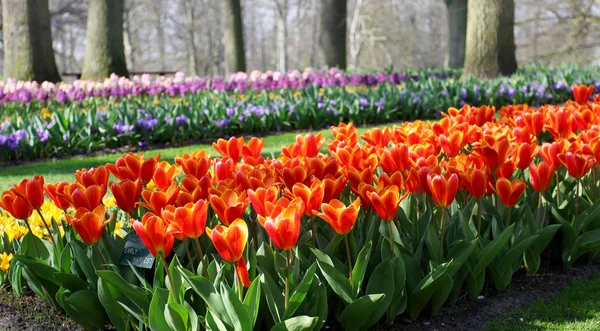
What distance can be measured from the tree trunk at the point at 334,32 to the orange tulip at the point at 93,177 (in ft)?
46.7

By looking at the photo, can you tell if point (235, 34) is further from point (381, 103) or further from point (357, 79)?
point (381, 103)

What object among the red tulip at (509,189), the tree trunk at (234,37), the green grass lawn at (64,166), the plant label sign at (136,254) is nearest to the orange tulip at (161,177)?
the plant label sign at (136,254)

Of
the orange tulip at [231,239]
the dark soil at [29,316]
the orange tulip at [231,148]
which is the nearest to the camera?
the orange tulip at [231,239]

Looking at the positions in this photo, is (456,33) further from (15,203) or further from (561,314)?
(15,203)

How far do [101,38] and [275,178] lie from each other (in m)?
10.4

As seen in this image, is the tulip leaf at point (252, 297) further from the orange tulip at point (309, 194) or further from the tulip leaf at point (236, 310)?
the orange tulip at point (309, 194)

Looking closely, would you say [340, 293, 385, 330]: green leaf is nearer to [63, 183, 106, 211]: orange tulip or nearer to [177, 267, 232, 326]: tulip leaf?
[177, 267, 232, 326]: tulip leaf

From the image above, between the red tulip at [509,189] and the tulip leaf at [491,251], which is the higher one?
the red tulip at [509,189]

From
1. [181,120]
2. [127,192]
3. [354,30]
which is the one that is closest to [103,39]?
[181,120]

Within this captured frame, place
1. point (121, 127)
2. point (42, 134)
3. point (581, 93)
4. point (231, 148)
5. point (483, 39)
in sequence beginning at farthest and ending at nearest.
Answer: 1. point (483, 39)
2. point (121, 127)
3. point (42, 134)
4. point (581, 93)
5. point (231, 148)

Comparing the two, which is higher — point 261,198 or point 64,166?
point 261,198

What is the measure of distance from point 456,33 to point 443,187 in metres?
17.8

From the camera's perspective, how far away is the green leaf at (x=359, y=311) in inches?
82.0

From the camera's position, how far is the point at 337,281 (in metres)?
2.16
